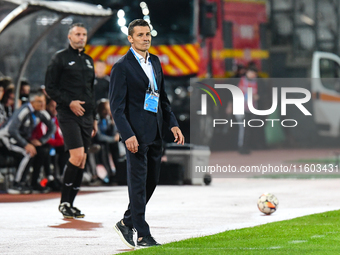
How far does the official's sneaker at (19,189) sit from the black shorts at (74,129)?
315 cm

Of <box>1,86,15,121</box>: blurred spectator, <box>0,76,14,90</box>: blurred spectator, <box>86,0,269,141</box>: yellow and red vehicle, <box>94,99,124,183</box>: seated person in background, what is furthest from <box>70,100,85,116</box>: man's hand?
<box>86,0,269,141</box>: yellow and red vehicle

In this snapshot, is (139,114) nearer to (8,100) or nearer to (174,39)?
(8,100)

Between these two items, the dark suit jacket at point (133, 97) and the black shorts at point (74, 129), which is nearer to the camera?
the dark suit jacket at point (133, 97)

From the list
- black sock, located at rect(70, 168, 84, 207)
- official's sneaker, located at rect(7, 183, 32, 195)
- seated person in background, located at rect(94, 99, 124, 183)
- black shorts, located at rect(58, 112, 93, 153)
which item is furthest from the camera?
seated person in background, located at rect(94, 99, 124, 183)

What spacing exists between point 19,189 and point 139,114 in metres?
5.62

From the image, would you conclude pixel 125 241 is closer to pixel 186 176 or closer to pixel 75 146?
pixel 75 146

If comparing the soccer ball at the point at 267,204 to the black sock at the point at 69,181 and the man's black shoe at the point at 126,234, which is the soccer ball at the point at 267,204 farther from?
the man's black shoe at the point at 126,234

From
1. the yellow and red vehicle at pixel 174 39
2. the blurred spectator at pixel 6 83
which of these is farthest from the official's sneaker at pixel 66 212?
the yellow and red vehicle at pixel 174 39

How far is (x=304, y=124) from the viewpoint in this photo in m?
17.7

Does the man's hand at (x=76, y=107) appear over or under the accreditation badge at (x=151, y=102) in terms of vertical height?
under

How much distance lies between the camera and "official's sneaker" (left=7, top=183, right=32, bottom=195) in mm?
11609

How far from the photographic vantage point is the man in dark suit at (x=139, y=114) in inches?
250

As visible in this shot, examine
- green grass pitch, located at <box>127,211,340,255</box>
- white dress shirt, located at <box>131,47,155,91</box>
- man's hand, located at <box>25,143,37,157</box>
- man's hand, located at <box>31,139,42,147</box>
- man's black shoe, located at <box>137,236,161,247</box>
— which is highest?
white dress shirt, located at <box>131,47,155,91</box>

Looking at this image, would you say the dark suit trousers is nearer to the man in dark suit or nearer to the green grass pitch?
the man in dark suit
